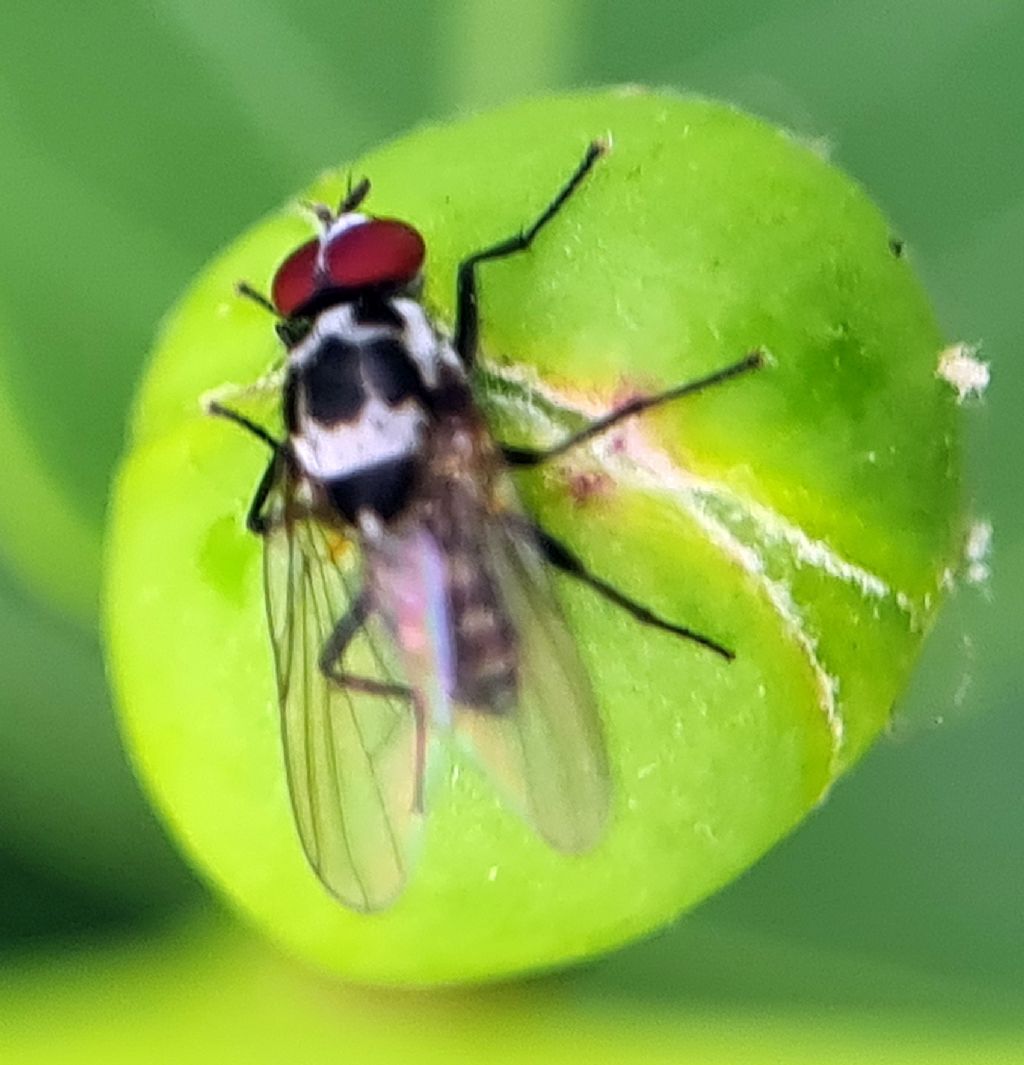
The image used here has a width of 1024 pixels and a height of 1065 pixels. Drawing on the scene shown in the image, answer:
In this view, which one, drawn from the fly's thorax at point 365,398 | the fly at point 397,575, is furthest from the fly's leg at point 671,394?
the fly's thorax at point 365,398

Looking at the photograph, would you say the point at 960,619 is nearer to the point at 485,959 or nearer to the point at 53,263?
the point at 485,959

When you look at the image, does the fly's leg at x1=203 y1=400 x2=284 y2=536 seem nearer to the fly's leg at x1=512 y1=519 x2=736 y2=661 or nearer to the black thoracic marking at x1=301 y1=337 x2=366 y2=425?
the black thoracic marking at x1=301 y1=337 x2=366 y2=425

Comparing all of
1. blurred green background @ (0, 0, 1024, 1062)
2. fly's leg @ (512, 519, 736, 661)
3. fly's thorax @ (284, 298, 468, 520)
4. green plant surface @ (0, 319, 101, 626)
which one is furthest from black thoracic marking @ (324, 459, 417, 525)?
green plant surface @ (0, 319, 101, 626)

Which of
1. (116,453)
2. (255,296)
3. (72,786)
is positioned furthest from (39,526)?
(255,296)

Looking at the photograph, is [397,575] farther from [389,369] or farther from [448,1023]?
[448,1023]

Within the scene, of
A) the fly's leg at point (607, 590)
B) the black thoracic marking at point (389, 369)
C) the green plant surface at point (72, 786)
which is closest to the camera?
the fly's leg at point (607, 590)

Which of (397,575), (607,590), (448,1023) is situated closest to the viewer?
(607,590)

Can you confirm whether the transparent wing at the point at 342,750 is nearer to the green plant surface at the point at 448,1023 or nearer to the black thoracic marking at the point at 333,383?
the black thoracic marking at the point at 333,383
